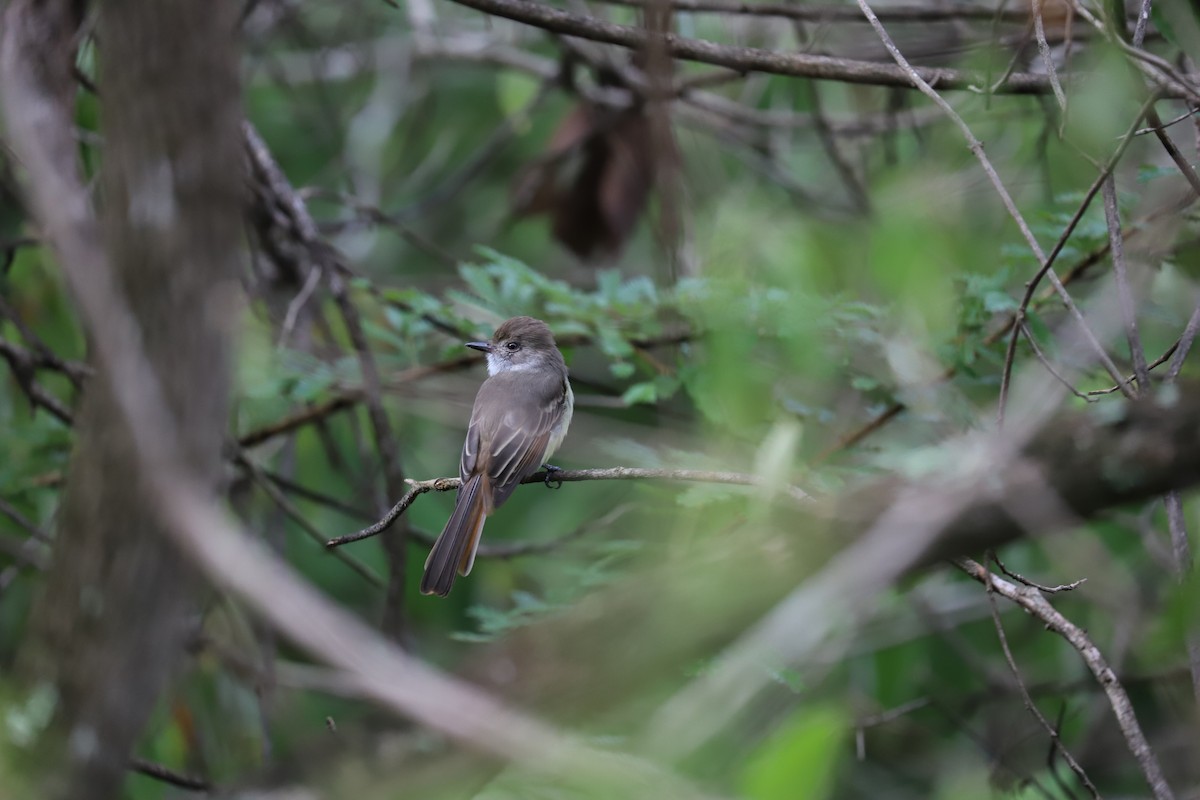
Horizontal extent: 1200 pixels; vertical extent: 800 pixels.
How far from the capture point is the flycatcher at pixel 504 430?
4684 mm

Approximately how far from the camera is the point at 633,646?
170 cm

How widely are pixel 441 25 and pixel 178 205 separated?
796 centimetres

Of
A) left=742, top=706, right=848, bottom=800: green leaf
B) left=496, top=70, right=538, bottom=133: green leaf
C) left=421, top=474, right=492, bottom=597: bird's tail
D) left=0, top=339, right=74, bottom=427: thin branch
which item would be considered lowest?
left=421, top=474, right=492, bottom=597: bird's tail

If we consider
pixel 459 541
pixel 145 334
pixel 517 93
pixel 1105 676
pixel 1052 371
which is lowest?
pixel 459 541

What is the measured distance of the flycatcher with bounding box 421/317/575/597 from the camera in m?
4.68

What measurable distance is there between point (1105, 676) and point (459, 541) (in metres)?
2.54

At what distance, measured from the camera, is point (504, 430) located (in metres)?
5.26

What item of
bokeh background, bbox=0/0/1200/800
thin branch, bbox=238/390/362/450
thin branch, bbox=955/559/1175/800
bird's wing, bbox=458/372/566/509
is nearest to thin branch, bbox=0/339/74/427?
bokeh background, bbox=0/0/1200/800

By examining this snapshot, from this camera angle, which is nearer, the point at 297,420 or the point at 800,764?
the point at 800,764

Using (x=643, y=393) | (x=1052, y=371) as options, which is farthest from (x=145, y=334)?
(x=643, y=393)

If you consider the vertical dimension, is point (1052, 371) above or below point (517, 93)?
above

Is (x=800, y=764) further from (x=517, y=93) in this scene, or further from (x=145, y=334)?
(x=517, y=93)

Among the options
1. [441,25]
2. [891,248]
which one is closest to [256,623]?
[891,248]

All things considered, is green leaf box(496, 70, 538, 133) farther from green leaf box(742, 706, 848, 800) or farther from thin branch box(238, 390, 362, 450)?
green leaf box(742, 706, 848, 800)
